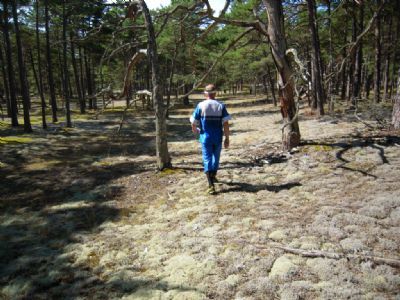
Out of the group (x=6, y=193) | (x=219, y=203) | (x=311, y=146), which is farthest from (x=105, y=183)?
(x=311, y=146)

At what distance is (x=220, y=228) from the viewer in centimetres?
523

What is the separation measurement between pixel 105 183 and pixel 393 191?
702cm

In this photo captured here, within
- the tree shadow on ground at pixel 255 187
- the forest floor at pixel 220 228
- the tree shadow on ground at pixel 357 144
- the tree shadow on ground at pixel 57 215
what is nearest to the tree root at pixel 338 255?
the forest floor at pixel 220 228

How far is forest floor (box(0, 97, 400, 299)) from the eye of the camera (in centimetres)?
381

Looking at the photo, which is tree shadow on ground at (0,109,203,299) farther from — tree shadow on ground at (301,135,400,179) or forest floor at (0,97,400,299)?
tree shadow on ground at (301,135,400,179)

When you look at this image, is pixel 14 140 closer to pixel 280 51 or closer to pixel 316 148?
pixel 280 51

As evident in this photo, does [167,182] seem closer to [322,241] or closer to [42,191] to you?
[42,191]

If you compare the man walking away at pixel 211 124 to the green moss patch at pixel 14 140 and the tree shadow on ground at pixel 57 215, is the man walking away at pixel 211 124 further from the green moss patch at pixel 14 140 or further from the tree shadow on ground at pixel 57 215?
the green moss patch at pixel 14 140

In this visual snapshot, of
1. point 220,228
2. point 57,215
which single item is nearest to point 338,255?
point 220,228

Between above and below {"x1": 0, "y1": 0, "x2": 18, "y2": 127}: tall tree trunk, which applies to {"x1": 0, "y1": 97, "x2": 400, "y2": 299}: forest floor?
below

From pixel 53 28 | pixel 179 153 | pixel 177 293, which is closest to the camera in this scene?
pixel 177 293

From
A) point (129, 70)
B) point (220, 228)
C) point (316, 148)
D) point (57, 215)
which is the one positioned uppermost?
point (129, 70)

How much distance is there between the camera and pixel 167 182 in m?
8.13

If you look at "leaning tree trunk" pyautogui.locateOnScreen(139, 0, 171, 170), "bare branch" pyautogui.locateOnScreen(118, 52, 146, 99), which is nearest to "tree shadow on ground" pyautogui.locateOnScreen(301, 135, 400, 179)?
Answer: "leaning tree trunk" pyautogui.locateOnScreen(139, 0, 171, 170)
